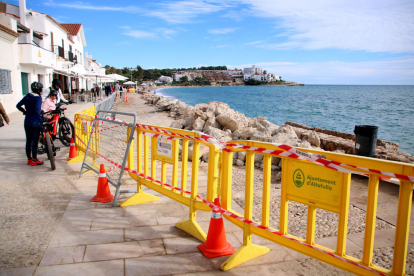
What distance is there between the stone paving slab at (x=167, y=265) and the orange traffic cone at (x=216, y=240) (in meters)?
0.10

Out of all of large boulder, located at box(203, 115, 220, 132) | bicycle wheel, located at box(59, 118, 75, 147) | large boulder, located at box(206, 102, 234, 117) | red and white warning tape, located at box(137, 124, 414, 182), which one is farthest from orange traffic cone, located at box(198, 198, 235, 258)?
large boulder, located at box(206, 102, 234, 117)

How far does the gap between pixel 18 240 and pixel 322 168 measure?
356 cm

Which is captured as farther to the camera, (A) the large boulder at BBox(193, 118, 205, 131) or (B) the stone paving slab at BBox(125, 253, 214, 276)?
(A) the large boulder at BBox(193, 118, 205, 131)

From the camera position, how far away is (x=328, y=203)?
2.65 metres

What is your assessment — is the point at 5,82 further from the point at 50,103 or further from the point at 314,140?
the point at 314,140

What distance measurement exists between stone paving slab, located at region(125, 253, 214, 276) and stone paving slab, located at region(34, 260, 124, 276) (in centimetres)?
11

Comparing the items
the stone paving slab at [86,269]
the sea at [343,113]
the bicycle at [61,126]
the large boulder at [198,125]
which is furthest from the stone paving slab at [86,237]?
the sea at [343,113]

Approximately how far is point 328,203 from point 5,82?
1976cm

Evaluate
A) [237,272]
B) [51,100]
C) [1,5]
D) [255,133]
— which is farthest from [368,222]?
[1,5]

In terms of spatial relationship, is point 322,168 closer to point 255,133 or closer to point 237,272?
point 237,272

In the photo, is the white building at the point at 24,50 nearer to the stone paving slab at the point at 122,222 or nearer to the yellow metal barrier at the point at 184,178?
the yellow metal barrier at the point at 184,178

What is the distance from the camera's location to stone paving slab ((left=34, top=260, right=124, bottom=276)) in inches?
120

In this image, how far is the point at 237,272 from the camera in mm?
3098

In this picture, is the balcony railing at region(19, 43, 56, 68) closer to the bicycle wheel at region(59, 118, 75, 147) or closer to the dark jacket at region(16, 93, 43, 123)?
the bicycle wheel at region(59, 118, 75, 147)
